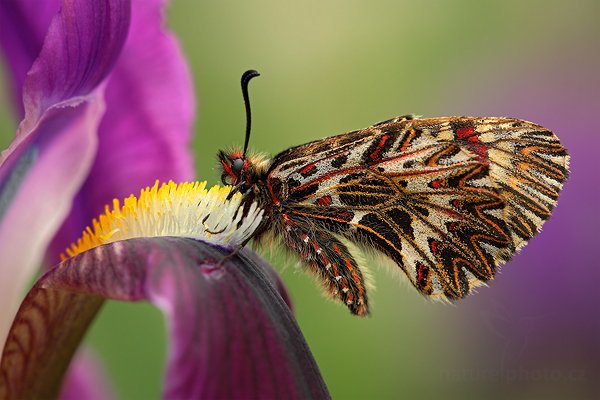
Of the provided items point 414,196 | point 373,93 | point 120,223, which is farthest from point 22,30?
point 373,93

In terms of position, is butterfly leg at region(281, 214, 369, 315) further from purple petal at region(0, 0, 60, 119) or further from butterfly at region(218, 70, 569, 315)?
purple petal at region(0, 0, 60, 119)

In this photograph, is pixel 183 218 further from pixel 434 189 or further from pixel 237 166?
pixel 434 189

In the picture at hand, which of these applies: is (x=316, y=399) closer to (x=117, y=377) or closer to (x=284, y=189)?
(x=284, y=189)

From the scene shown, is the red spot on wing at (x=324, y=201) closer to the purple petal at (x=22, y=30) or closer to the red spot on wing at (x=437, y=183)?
the red spot on wing at (x=437, y=183)

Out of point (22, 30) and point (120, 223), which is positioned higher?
point (22, 30)

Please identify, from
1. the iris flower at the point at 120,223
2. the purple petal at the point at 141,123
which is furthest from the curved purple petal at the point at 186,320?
the purple petal at the point at 141,123

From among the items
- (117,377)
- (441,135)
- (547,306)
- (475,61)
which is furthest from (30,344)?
(475,61)

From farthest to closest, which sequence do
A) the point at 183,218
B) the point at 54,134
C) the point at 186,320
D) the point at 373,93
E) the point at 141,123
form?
the point at 373,93, the point at 141,123, the point at 54,134, the point at 183,218, the point at 186,320
